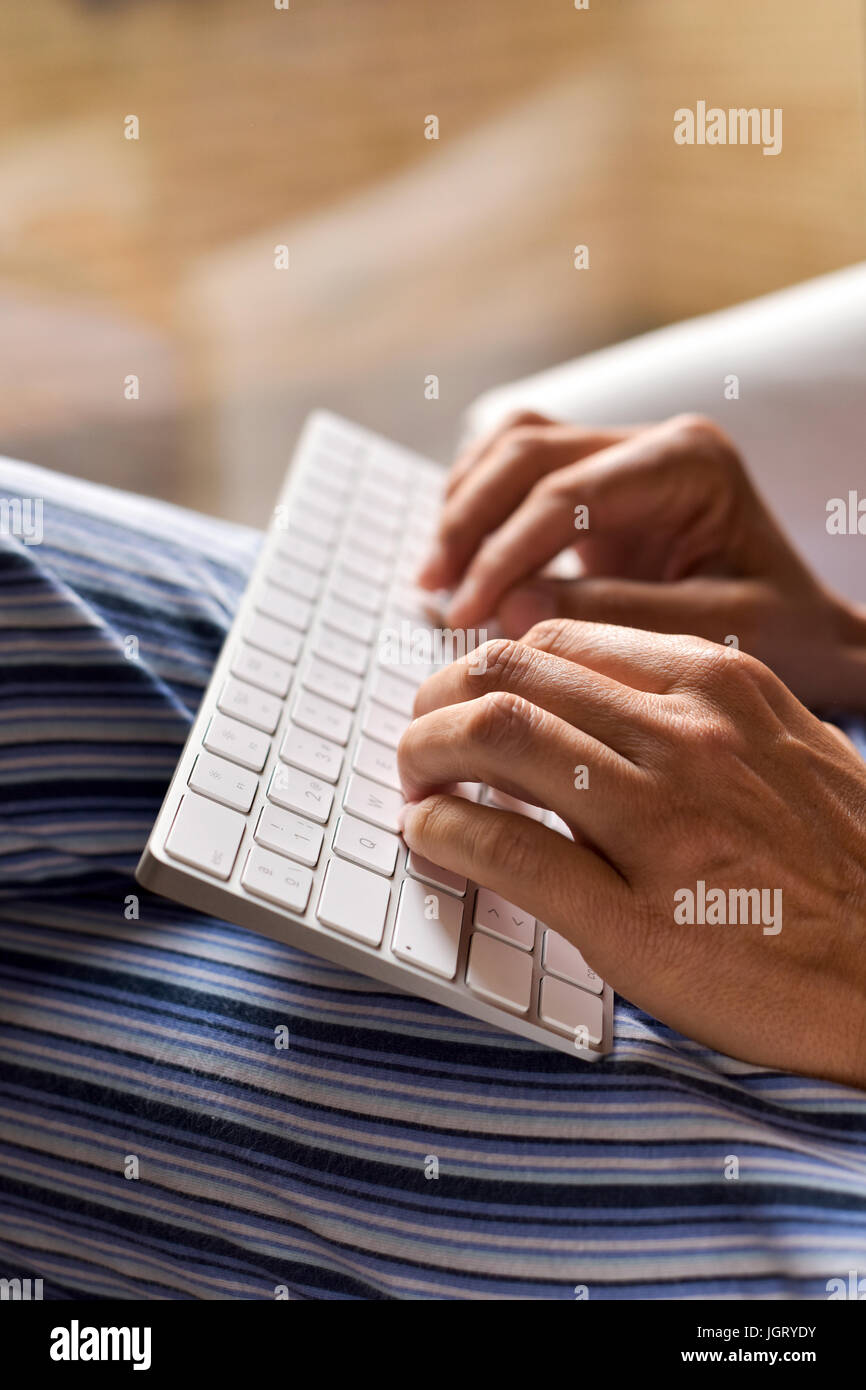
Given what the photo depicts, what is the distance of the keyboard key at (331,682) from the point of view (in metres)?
0.52

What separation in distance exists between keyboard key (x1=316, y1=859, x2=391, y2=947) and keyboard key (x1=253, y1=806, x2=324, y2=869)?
1 cm

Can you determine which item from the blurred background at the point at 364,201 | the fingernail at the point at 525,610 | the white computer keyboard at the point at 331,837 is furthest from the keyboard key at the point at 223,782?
the blurred background at the point at 364,201

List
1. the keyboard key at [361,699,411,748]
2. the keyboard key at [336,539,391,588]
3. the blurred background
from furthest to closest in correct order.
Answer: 1. the blurred background
2. the keyboard key at [336,539,391,588]
3. the keyboard key at [361,699,411,748]

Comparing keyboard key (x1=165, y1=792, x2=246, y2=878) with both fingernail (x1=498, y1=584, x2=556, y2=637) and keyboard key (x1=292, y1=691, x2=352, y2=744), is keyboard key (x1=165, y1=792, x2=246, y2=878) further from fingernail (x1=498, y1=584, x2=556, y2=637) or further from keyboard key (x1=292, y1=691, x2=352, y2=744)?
fingernail (x1=498, y1=584, x2=556, y2=637)

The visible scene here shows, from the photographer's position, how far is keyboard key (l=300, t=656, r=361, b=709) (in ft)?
1.69

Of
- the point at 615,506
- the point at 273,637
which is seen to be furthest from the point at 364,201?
the point at 273,637

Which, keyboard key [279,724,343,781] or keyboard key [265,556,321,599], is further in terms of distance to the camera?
keyboard key [265,556,321,599]

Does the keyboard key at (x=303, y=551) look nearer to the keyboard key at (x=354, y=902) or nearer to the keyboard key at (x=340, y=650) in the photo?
the keyboard key at (x=340, y=650)

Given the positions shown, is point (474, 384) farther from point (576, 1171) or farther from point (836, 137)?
point (576, 1171)

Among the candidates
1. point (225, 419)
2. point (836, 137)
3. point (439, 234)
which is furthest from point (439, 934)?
point (836, 137)

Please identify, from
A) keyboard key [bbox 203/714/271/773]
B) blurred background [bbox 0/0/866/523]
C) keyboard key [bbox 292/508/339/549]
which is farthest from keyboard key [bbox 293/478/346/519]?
blurred background [bbox 0/0/866/523]

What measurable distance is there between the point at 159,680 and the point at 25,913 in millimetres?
131

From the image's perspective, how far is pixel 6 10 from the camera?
137 centimetres

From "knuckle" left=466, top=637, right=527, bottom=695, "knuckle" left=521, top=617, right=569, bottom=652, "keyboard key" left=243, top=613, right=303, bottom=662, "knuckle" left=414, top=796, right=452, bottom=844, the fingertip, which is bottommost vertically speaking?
"knuckle" left=414, top=796, right=452, bottom=844
